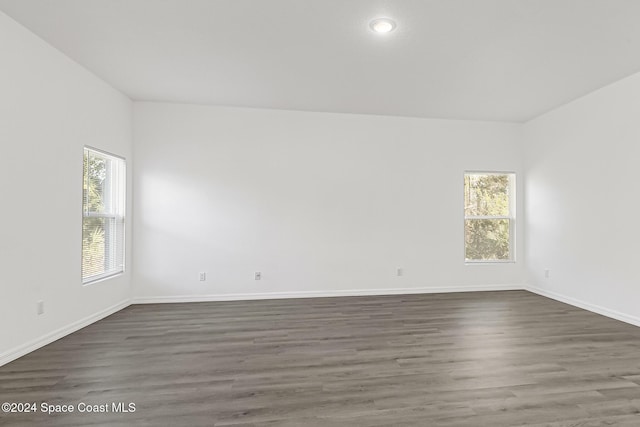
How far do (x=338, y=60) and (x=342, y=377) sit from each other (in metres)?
2.81

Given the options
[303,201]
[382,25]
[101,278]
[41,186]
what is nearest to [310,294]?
[303,201]

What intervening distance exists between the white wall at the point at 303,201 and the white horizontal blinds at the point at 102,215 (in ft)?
0.83

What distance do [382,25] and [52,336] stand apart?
13.0 feet

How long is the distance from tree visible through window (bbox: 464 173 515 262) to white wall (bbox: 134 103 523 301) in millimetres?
184

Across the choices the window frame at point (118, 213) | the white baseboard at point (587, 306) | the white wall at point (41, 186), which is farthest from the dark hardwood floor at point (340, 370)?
the window frame at point (118, 213)

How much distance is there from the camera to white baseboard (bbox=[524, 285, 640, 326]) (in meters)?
3.59

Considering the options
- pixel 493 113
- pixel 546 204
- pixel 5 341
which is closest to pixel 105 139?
pixel 5 341

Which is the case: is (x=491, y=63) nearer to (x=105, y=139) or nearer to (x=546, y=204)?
(x=546, y=204)

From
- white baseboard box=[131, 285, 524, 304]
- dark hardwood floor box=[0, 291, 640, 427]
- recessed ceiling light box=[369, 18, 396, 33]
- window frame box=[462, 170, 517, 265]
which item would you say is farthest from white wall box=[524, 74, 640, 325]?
recessed ceiling light box=[369, 18, 396, 33]

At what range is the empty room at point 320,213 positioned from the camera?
2.21 m

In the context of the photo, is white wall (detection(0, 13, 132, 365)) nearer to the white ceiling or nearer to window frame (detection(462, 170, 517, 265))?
the white ceiling

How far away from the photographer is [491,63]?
324cm

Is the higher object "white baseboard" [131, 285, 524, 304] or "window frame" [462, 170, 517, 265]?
"window frame" [462, 170, 517, 265]

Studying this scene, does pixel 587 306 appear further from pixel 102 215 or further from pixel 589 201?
pixel 102 215
